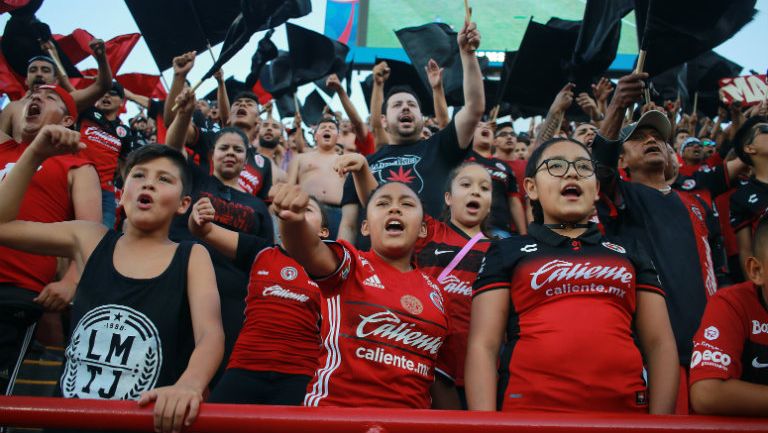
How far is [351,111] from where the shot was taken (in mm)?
6102

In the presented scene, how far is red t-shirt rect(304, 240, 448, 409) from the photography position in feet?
7.50

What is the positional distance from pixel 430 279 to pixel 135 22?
13.9 ft

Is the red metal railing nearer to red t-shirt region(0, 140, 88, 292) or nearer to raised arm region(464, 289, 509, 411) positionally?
raised arm region(464, 289, 509, 411)

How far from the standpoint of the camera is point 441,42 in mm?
7023

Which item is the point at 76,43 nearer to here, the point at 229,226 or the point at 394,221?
the point at 229,226

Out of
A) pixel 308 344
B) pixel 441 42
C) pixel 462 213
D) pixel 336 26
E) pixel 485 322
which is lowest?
pixel 308 344

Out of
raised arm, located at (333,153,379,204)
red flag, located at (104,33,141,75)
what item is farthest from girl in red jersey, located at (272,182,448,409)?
red flag, located at (104,33,141,75)

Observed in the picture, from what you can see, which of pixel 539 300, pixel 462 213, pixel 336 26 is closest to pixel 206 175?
pixel 462 213

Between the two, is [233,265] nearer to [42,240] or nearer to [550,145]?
[42,240]

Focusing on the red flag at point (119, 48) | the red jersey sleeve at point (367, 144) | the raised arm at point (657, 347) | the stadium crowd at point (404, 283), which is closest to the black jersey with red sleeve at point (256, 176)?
the stadium crowd at point (404, 283)

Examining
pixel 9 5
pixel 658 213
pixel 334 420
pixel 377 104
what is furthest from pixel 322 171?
pixel 334 420

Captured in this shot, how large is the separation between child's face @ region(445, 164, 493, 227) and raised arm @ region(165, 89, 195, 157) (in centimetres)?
173

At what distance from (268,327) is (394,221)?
939mm

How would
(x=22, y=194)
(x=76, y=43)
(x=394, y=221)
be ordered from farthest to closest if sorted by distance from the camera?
1. (x=76, y=43)
2. (x=394, y=221)
3. (x=22, y=194)
